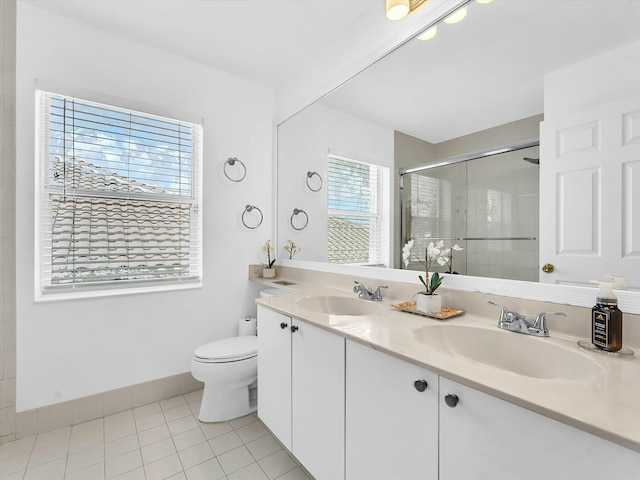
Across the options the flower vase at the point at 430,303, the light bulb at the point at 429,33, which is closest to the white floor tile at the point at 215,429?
the flower vase at the point at 430,303

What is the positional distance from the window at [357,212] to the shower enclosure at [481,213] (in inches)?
8.0

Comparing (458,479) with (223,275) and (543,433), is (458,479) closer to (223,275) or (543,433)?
(543,433)

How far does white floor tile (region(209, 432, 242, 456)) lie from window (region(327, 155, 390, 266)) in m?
1.25

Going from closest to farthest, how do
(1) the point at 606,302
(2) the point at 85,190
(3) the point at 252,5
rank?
1. (1) the point at 606,302
2. (3) the point at 252,5
3. (2) the point at 85,190

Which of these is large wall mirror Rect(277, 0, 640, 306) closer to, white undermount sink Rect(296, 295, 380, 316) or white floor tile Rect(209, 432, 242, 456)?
white undermount sink Rect(296, 295, 380, 316)

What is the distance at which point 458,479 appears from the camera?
0.79 meters

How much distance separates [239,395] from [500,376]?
5.65ft

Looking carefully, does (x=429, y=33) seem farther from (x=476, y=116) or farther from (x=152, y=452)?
(x=152, y=452)

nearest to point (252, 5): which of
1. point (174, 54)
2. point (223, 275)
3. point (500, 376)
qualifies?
point (174, 54)

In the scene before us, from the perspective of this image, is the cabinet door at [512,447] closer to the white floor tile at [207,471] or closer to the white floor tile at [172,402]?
the white floor tile at [207,471]

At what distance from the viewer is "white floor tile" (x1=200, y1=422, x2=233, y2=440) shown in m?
1.80

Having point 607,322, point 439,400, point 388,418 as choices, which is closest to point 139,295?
point 388,418

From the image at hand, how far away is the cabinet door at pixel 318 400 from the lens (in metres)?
1.18

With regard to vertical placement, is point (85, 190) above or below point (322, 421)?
above
